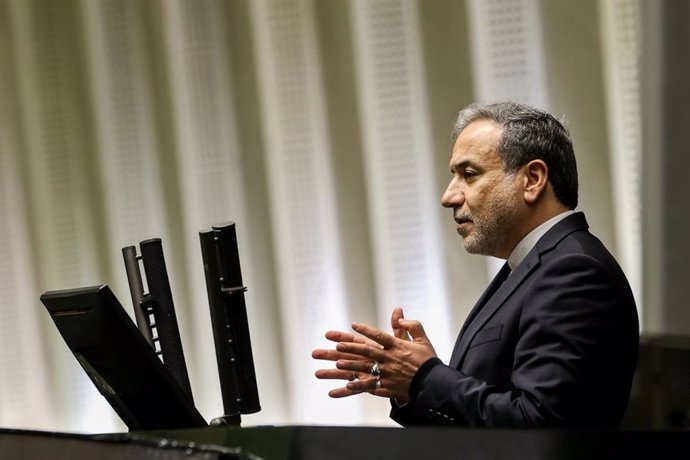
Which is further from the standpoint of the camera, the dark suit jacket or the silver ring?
the silver ring

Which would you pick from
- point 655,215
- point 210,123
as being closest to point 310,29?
point 210,123

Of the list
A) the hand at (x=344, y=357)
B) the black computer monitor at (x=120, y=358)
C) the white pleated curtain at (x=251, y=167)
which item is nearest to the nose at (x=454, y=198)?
the hand at (x=344, y=357)

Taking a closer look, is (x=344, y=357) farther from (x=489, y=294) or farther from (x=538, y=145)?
(x=538, y=145)

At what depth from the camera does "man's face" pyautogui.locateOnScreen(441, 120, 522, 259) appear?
2.01 metres

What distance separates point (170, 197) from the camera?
330 cm

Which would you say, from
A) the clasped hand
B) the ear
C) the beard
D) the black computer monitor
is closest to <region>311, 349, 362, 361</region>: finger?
the clasped hand

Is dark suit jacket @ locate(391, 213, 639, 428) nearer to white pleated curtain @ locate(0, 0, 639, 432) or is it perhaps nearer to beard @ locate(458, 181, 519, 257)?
beard @ locate(458, 181, 519, 257)

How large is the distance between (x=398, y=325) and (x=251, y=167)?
1.35 meters

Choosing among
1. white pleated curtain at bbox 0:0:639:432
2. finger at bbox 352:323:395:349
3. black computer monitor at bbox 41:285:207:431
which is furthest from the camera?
white pleated curtain at bbox 0:0:639:432

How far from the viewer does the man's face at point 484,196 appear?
201 centimetres

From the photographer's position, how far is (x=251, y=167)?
321cm

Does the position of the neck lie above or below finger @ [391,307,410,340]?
above

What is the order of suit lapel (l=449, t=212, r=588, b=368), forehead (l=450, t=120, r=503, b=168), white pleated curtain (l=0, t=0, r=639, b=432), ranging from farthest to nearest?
white pleated curtain (l=0, t=0, r=639, b=432), forehead (l=450, t=120, r=503, b=168), suit lapel (l=449, t=212, r=588, b=368)

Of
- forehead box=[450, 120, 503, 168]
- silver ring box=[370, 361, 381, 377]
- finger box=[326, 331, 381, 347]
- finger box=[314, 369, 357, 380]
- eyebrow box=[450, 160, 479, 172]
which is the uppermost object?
forehead box=[450, 120, 503, 168]
